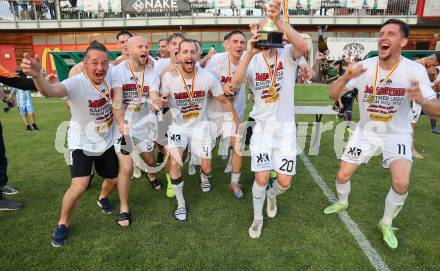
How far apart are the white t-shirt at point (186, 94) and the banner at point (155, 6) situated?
2760cm

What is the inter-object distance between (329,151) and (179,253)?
552 centimetres

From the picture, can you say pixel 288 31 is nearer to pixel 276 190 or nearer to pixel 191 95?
pixel 191 95

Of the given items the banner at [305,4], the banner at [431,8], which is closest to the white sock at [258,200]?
the banner at [305,4]

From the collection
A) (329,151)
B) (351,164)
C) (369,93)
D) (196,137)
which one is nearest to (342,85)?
(369,93)

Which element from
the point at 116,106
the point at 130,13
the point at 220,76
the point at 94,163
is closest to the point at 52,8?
the point at 130,13

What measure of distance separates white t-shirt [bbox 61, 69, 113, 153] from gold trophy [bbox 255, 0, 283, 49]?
2.11 meters

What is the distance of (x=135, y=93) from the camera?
4914 mm

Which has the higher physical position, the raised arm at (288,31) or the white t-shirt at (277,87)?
the raised arm at (288,31)

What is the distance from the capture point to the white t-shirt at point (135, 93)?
4.75 meters

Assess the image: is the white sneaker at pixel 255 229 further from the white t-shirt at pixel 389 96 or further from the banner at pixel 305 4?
the banner at pixel 305 4

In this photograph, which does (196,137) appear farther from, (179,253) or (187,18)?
(187,18)

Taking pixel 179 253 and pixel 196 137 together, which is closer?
pixel 179 253

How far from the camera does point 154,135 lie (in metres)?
5.53

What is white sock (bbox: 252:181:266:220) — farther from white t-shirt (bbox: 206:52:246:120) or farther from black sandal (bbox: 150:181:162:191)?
black sandal (bbox: 150:181:162:191)
